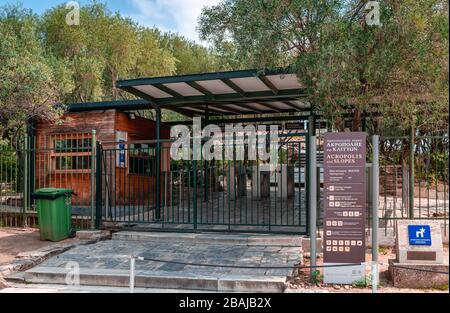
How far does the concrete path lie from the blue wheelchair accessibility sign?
175cm

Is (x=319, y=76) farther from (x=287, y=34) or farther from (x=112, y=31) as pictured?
(x=112, y=31)

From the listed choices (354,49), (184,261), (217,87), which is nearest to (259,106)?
(217,87)

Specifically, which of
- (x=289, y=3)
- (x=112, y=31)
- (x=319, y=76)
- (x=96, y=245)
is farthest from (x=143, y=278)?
(x=112, y=31)

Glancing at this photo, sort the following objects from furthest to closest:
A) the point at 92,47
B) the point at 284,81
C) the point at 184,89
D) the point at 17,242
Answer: the point at 92,47 < the point at 184,89 < the point at 284,81 < the point at 17,242

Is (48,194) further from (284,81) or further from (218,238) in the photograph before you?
(284,81)

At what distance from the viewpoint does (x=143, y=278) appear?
6602mm

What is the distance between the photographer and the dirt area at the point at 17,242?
8352mm

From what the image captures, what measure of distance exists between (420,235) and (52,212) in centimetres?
689

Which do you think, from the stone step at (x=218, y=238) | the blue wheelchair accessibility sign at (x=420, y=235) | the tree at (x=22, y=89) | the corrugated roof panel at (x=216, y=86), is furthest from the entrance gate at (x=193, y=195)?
the blue wheelchair accessibility sign at (x=420, y=235)

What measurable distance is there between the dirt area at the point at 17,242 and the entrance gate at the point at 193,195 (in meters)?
1.42

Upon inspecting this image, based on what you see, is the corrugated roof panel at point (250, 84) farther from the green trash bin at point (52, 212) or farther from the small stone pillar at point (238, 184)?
the green trash bin at point (52, 212)

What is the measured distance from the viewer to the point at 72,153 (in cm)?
1394

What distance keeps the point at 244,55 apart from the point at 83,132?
7.58m

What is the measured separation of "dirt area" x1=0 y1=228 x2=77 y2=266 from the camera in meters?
8.35
